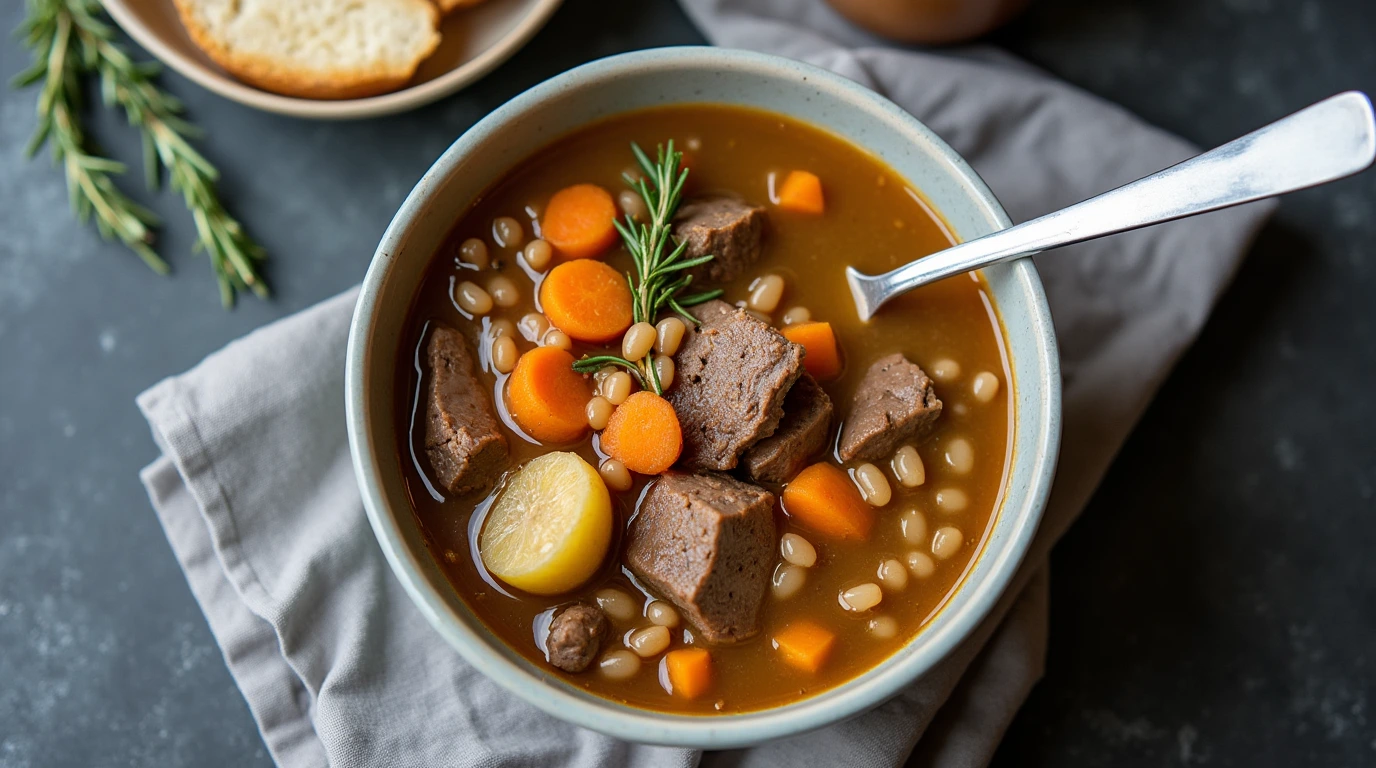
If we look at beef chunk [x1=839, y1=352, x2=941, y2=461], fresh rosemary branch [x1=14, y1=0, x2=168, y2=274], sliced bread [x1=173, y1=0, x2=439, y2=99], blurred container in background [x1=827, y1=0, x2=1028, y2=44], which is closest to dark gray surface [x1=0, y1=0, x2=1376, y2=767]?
fresh rosemary branch [x1=14, y1=0, x2=168, y2=274]

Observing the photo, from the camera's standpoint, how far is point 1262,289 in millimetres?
3256

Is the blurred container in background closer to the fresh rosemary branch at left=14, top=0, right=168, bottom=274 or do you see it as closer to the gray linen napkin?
the gray linen napkin

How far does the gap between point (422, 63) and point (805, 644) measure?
7.29ft

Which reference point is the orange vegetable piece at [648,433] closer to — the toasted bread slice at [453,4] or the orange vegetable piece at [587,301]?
the orange vegetable piece at [587,301]

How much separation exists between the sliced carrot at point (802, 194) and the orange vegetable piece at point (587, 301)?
52 cm

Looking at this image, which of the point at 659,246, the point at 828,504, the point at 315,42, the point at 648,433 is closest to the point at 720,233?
the point at 659,246

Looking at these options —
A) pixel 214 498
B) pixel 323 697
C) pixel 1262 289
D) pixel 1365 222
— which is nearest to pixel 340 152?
pixel 214 498

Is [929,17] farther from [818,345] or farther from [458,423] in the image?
[458,423]

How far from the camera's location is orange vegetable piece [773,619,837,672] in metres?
2.43

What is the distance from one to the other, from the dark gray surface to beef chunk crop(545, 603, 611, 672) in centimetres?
125

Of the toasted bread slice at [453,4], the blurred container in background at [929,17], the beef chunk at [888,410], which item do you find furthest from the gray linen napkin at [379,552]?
the toasted bread slice at [453,4]

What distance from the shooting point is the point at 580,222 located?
105 inches

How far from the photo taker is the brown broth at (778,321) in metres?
2.46

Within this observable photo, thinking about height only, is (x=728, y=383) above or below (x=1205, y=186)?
below
